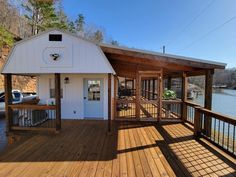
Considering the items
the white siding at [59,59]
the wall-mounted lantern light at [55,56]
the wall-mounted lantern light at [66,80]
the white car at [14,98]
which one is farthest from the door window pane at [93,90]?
the white car at [14,98]

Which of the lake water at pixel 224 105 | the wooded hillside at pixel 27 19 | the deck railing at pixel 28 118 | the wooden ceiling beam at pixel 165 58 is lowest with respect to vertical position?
the lake water at pixel 224 105

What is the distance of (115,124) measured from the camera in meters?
6.54

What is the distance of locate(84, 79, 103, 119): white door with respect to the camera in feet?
23.9

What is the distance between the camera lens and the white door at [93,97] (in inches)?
287

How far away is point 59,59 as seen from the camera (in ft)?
18.2

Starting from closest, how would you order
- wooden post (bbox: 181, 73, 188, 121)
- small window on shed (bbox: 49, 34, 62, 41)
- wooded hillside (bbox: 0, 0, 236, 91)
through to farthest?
small window on shed (bbox: 49, 34, 62, 41) → wooden post (bbox: 181, 73, 188, 121) → wooded hillside (bbox: 0, 0, 236, 91)

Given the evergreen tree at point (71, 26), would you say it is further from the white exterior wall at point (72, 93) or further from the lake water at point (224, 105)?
the lake water at point (224, 105)

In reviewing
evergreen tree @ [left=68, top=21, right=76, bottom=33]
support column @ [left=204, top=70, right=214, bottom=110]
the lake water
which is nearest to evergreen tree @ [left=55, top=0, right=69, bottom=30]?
evergreen tree @ [left=68, top=21, right=76, bottom=33]

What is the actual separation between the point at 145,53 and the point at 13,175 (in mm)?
4489

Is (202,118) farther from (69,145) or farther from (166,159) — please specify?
(69,145)

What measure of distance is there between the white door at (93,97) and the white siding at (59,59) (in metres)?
1.83

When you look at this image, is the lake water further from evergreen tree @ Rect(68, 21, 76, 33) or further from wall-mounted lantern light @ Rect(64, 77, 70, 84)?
evergreen tree @ Rect(68, 21, 76, 33)

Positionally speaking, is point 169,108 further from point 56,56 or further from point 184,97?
point 56,56

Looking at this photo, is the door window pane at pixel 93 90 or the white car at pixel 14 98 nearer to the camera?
the door window pane at pixel 93 90
